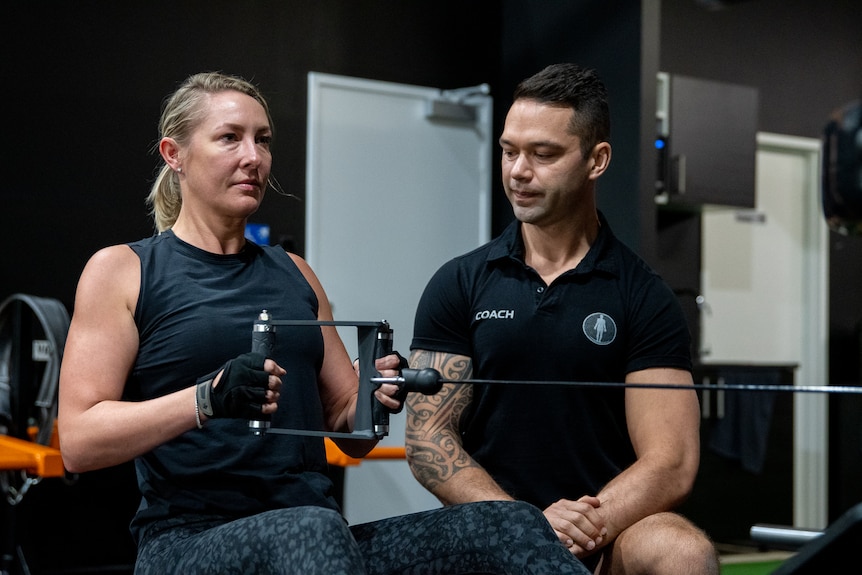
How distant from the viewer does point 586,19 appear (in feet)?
15.9

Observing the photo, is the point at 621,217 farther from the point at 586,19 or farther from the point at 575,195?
the point at 575,195

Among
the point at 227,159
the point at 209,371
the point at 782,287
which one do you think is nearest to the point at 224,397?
the point at 209,371

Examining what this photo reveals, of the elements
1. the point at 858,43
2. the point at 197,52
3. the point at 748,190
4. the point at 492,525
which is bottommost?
the point at 492,525

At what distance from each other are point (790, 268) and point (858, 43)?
1.52 meters

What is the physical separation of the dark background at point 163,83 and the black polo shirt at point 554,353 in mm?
1906

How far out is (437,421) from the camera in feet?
7.55

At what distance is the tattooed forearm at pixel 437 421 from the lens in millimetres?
2252

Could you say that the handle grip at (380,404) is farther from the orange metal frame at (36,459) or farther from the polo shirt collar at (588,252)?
the orange metal frame at (36,459)

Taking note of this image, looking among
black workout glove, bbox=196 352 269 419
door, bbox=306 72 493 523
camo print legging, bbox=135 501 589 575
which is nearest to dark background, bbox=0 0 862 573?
door, bbox=306 72 493 523

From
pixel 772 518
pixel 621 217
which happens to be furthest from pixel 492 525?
pixel 772 518

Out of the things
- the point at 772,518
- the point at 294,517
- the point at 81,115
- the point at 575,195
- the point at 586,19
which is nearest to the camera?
the point at 294,517

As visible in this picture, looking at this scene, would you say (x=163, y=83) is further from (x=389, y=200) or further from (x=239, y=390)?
(x=239, y=390)

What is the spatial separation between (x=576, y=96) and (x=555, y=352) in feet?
1.72

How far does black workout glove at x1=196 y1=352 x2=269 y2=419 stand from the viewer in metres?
1.66
